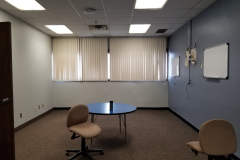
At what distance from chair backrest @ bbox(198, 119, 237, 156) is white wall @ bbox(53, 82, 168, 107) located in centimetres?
422

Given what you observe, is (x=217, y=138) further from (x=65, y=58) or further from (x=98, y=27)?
(x=65, y=58)

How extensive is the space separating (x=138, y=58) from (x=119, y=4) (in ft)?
9.37

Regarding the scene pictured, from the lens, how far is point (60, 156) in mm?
2570

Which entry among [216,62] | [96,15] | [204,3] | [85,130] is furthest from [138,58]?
[85,130]

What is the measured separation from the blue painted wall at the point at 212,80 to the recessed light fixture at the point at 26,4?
3501mm

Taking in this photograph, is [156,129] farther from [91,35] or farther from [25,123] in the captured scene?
[91,35]

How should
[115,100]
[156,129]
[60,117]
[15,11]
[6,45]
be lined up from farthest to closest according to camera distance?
[115,100]
[60,117]
[156,129]
[15,11]
[6,45]

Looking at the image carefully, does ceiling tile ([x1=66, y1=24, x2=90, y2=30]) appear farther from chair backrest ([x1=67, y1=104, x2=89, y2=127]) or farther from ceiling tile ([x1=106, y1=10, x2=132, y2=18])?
chair backrest ([x1=67, y1=104, x2=89, y2=127])

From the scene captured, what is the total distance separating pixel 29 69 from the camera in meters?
4.20

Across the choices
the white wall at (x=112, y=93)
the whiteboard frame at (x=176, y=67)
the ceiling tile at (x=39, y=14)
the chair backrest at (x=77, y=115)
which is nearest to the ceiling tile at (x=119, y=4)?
the ceiling tile at (x=39, y=14)

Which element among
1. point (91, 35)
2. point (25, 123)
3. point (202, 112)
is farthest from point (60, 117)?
point (202, 112)

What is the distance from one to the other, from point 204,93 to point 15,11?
452 cm

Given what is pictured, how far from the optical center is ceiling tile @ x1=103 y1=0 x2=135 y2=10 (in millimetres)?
2910

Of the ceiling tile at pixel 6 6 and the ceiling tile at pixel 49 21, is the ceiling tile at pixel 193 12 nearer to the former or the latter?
the ceiling tile at pixel 49 21
